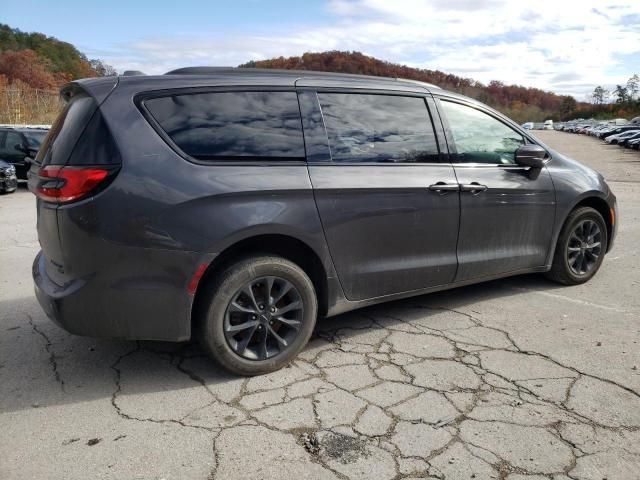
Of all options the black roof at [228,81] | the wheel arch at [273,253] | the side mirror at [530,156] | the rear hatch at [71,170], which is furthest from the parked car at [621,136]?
the rear hatch at [71,170]

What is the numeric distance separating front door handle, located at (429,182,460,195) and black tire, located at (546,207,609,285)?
1514 mm

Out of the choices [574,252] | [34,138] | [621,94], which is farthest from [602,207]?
[621,94]

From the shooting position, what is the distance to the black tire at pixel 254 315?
10.5 ft

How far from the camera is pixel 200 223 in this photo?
305cm

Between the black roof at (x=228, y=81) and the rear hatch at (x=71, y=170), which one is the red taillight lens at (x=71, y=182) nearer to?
the rear hatch at (x=71, y=170)

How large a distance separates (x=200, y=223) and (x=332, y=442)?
4.47 ft

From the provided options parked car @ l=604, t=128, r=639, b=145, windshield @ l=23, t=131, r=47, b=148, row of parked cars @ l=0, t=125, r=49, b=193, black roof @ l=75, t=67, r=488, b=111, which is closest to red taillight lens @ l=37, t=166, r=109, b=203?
black roof @ l=75, t=67, r=488, b=111

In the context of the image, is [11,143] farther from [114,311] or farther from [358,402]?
[358,402]

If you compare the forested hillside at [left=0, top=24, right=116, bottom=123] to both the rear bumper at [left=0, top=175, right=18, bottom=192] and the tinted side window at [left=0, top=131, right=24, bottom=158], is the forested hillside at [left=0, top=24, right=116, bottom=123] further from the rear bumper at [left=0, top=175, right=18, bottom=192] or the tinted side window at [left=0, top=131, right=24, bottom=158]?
the rear bumper at [left=0, top=175, right=18, bottom=192]

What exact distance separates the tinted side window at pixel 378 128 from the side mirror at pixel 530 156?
887 mm

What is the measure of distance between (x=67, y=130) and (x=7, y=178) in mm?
11917

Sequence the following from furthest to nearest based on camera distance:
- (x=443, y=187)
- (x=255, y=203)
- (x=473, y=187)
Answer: (x=473, y=187) < (x=443, y=187) < (x=255, y=203)

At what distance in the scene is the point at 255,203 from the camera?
3209mm

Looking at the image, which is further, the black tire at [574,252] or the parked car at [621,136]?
the parked car at [621,136]
